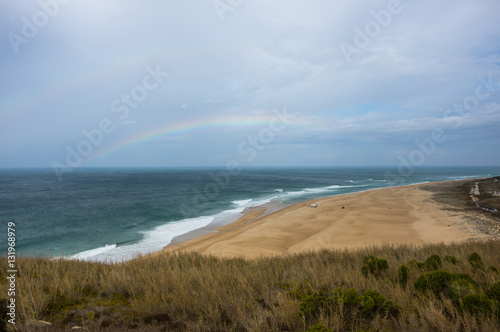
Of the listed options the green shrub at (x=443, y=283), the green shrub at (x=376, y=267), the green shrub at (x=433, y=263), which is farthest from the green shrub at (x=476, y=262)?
the green shrub at (x=376, y=267)

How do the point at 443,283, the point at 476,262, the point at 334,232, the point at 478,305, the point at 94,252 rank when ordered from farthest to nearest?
the point at 334,232 < the point at 94,252 < the point at 476,262 < the point at 443,283 < the point at 478,305

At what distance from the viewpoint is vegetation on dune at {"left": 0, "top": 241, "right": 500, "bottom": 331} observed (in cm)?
382

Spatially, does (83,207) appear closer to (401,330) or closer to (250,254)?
(250,254)

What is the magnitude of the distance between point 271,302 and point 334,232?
16803 mm

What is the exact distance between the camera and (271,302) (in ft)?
15.2

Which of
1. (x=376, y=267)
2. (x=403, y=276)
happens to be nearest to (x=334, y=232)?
(x=376, y=267)

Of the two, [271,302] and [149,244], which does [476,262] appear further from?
[149,244]

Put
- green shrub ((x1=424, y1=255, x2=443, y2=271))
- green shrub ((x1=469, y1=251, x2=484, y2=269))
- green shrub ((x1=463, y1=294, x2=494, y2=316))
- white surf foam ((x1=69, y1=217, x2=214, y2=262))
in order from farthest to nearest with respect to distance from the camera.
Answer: white surf foam ((x1=69, y1=217, x2=214, y2=262)), green shrub ((x1=424, y1=255, x2=443, y2=271)), green shrub ((x1=469, y1=251, x2=484, y2=269)), green shrub ((x1=463, y1=294, x2=494, y2=316))

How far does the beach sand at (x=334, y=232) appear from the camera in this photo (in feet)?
53.2

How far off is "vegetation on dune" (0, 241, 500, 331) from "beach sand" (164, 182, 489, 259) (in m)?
7.20

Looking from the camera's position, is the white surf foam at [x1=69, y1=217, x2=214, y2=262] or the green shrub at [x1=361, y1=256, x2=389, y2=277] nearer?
the green shrub at [x1=361, y1=256, x2=389, y2=277]

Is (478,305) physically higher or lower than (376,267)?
higher

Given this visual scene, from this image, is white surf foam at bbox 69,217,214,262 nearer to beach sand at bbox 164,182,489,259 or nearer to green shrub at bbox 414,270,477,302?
beach sand at bbox 164,182,489,259

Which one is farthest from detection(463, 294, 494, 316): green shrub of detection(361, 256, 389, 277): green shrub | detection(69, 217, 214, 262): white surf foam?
detection(69, 217, 214, 262): white surf foam
